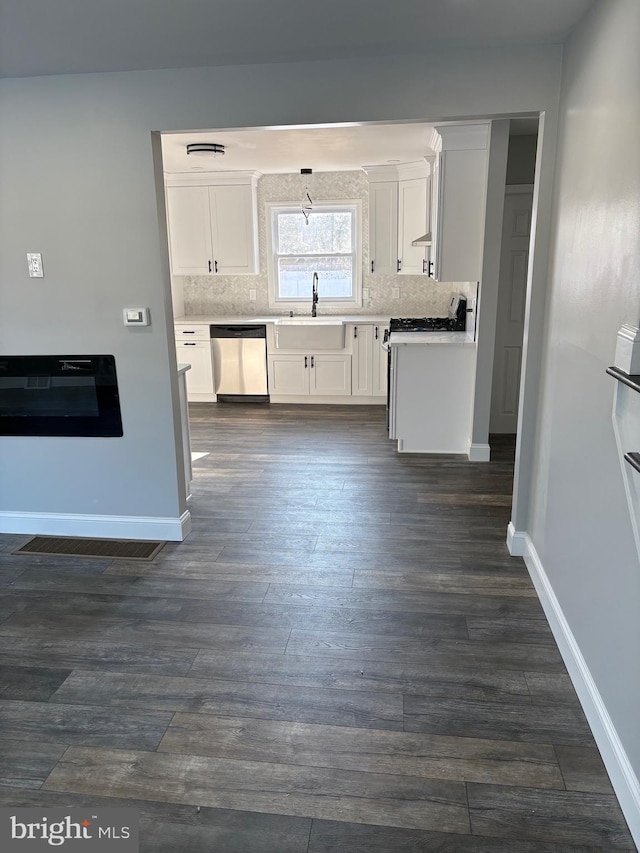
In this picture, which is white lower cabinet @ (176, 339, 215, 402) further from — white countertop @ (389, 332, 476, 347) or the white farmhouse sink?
white countertop @ (389, 332, 476, 347)

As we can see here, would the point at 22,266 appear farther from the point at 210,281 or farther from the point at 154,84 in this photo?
the point at 210,281

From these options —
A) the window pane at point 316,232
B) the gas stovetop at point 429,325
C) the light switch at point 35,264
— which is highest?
the window pane at point 316,232

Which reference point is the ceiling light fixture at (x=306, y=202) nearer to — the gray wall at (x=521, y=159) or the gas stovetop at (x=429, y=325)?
the gas stovetop at (x=429, y=325)

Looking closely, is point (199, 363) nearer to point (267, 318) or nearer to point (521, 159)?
point (267, 318)

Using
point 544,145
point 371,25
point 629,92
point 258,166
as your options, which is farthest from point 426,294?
point 629,92

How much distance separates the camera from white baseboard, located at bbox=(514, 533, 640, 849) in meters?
1.64

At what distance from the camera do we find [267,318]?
21.7 feet

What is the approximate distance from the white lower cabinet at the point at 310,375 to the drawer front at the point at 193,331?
2.43ft

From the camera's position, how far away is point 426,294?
660cm

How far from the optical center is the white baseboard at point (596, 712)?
164 centimetres

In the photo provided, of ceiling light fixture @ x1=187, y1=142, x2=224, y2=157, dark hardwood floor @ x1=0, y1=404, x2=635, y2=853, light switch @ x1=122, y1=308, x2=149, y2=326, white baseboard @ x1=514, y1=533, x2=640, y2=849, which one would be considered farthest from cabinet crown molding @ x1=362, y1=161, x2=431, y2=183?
white baseboard @ x1=514, y1=533, x2=640, y2=849

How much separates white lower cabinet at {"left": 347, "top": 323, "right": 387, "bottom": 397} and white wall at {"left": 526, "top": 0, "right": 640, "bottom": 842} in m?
3.53

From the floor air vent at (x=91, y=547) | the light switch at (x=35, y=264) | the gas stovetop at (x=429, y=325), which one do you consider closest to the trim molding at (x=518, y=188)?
the gas stovetop at (x=429, y=325)

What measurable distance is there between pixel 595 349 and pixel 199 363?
5011mm
